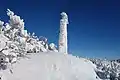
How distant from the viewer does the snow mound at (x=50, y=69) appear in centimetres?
426

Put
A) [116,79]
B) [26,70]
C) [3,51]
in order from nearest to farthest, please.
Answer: [3,51]
[26,70]
[116,79]

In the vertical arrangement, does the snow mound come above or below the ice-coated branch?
below

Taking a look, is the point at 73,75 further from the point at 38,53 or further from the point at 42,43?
the point at 42,43

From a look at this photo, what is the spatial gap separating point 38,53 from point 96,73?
1313 millimetres

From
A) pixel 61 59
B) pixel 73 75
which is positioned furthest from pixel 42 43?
pixel 73 75

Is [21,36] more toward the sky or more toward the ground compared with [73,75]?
more toward the sky

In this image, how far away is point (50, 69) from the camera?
450cm

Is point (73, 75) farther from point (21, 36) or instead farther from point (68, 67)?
point (21, 36)

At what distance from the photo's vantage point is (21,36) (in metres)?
5.23

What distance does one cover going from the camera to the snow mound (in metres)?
4.26

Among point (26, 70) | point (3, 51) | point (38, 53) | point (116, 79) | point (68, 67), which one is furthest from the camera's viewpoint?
point (116, 79)

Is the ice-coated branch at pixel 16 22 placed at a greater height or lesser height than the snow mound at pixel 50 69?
greater

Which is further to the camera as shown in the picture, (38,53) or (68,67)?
(38,53)

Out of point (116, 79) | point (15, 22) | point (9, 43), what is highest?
point (15, 22)
